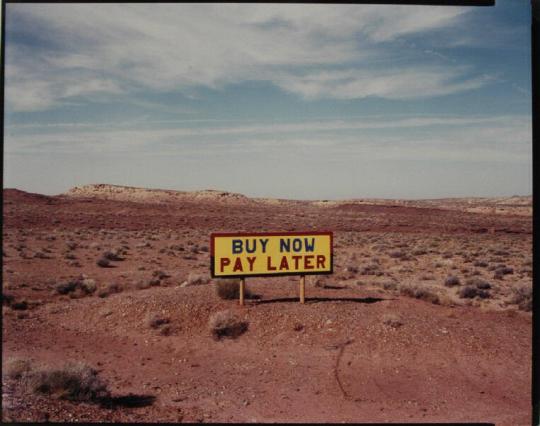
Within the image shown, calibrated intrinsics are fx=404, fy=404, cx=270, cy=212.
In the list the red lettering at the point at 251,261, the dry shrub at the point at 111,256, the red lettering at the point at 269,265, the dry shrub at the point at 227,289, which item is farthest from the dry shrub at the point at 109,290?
the dry shrub at the point at 111,256

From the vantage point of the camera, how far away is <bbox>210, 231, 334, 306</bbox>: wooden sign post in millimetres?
11523

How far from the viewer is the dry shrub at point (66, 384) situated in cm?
691

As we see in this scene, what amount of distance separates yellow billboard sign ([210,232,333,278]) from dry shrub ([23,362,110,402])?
461cm

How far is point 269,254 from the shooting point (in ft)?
38.4

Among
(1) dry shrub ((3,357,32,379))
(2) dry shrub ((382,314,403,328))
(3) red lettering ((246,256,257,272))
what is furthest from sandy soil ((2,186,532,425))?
(3) red lettering ((246,256,257,272))

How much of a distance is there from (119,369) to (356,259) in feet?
64.9

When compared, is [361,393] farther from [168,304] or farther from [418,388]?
[168,304]

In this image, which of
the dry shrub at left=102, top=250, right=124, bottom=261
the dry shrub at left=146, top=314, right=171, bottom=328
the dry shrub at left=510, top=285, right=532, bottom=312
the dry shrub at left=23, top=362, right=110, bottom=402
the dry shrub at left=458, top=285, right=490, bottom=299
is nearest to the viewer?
the dry shrub at left=23, top=362, right=110, bottom=402

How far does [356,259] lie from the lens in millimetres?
26422

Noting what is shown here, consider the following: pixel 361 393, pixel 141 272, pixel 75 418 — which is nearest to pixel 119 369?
pixel 75 418

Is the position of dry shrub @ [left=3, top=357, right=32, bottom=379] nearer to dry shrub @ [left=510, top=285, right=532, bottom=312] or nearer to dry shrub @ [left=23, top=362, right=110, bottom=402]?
dry shrub @ [left=23, top=362, right=110, bottom=402]

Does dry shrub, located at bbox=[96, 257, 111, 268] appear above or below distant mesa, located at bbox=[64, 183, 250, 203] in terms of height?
below

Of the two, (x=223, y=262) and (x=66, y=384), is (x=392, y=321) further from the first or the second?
(x=66, y=384)

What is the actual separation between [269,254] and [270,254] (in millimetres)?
29
